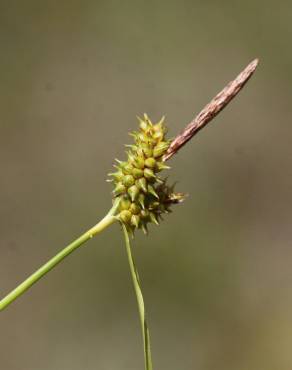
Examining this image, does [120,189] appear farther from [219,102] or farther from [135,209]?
[219,102]

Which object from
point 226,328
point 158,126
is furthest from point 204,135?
point 158,126

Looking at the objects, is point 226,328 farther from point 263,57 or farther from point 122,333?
point 263,57

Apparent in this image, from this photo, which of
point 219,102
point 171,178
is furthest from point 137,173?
point 171,178

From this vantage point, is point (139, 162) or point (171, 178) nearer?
point (139, 162)

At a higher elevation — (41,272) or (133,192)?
(133,192)

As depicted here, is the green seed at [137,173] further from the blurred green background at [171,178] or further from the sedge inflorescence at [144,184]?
the blurred green background at [171,178]

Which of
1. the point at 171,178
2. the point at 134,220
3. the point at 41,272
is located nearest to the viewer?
the point at 41,272
